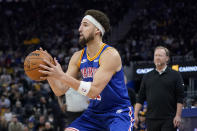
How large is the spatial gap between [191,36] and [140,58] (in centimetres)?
349

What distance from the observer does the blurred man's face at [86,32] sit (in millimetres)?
3946

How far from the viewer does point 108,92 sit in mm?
3854

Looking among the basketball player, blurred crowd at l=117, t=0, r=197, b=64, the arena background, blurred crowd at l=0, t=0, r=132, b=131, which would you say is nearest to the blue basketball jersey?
the basketball player

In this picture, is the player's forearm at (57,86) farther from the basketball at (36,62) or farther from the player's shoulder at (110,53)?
the player's shoulder at (110,53)

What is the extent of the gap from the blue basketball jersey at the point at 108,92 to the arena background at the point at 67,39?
677 cm

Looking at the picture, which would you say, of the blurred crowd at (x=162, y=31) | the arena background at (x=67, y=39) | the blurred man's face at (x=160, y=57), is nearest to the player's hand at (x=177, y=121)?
the blurred man's face at (x=160, y=57)

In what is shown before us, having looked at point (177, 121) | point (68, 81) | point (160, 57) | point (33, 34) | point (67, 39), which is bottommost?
point (177, 121)

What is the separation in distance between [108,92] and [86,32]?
0.72m

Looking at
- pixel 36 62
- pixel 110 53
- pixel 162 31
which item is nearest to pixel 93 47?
pixel 110 53

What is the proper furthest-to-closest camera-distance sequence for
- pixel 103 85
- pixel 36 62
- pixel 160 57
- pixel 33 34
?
pixel 33 34, pixel 160 57, pixel 103 85, pixel 36 62

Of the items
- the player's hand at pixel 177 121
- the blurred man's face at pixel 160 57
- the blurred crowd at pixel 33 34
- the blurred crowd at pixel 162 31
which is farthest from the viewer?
the blurred crowd at pixel 162 31

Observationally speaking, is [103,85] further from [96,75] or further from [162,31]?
[162,31]

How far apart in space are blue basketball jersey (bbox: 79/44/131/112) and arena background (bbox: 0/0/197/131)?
22.2 ft

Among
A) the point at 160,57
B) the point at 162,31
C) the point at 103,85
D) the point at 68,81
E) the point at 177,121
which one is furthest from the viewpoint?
the point at 162,31
